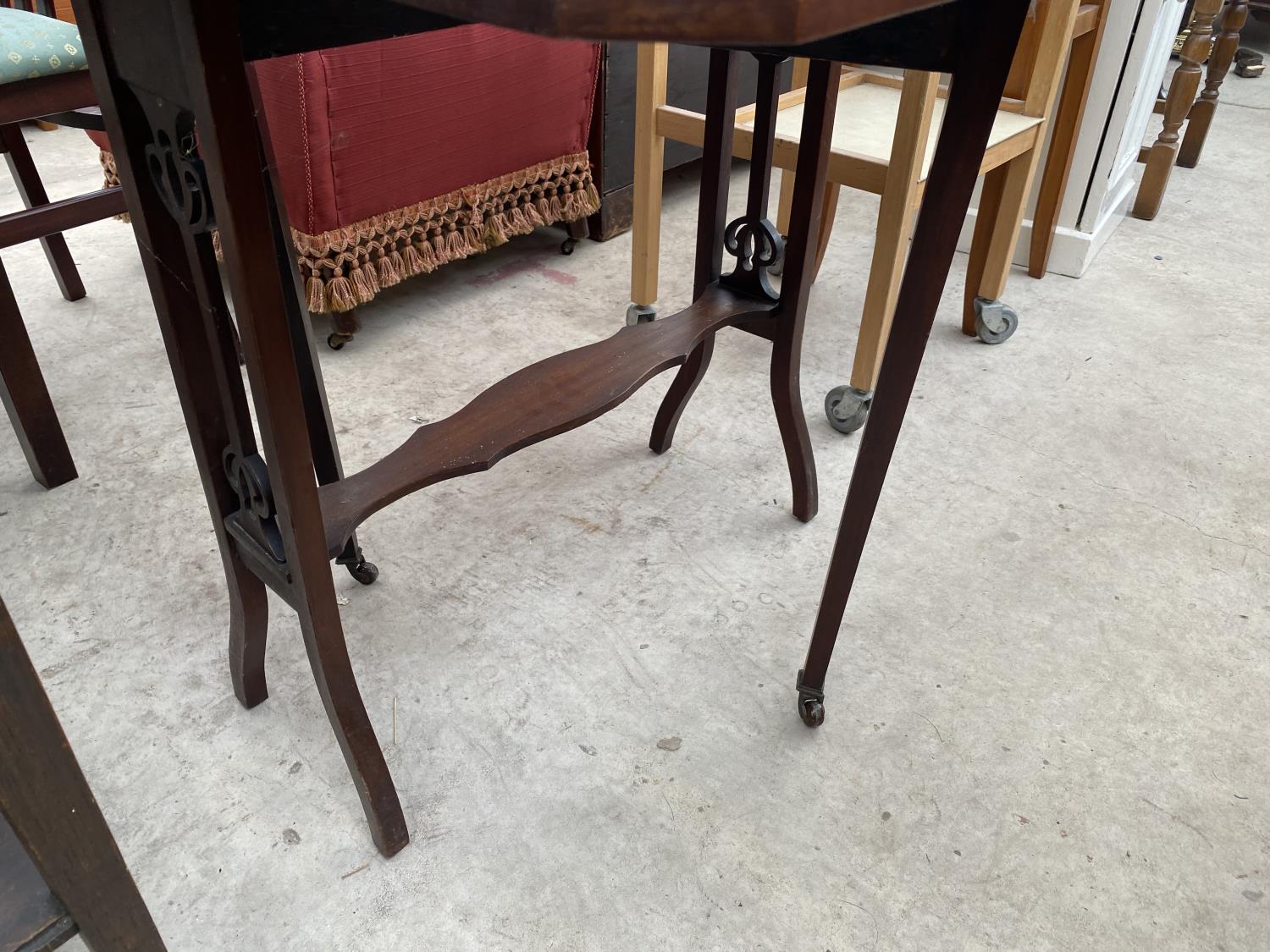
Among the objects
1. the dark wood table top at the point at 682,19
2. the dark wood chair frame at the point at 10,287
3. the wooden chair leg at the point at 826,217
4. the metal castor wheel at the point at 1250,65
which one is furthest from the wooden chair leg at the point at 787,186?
the metal castor wheel at the point at 1250,65

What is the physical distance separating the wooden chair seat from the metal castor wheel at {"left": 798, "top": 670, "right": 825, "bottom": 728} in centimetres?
90

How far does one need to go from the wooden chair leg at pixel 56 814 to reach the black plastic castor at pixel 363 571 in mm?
680

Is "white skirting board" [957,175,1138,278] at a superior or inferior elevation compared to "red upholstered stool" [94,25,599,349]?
inferior

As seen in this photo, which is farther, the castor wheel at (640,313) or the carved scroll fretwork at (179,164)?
the castor wheel at (640,313)

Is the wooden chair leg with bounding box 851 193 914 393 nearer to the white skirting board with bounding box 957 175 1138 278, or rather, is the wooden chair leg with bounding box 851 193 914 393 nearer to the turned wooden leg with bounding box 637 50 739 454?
the turned wooden leg with bounding box 637 50 739 454

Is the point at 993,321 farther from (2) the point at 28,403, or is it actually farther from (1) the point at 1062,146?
(2) the point at 28,403

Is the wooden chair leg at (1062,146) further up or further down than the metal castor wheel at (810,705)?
further up

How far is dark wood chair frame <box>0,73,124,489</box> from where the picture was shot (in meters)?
1.38

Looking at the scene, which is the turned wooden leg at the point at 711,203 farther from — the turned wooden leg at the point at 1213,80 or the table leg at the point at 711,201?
the turned wooden leg at the point at 1213,80

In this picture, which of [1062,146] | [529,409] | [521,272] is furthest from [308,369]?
[1062,146]

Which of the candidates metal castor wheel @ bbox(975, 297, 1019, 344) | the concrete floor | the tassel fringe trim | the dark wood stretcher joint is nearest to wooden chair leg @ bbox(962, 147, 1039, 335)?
metal castor wheel @ bbox(975, 297, 1019, 344)

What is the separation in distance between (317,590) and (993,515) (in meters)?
1.14

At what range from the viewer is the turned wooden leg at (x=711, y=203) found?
1369 millimetres

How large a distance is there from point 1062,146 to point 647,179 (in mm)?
1050
